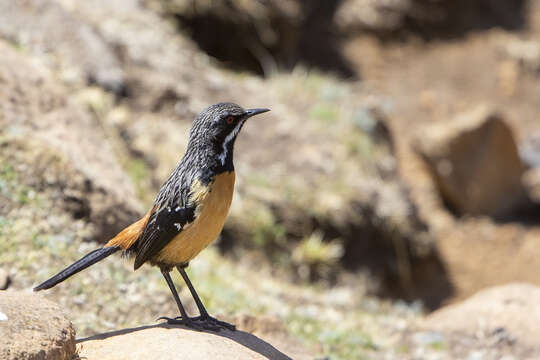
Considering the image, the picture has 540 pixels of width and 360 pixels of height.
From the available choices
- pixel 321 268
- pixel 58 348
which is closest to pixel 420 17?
pixel 321 268

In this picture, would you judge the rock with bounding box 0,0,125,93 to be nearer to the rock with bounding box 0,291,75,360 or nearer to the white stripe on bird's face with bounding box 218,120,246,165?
the white stripe on bird's face with bounding box 218,120,246,165

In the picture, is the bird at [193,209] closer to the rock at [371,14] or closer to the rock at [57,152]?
the rock at [57,152]

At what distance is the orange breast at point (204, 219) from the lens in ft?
14.0

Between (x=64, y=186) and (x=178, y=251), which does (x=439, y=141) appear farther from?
(x=178, y=251)

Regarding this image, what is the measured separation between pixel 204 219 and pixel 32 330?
48.1 inches

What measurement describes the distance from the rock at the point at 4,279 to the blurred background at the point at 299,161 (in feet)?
0.04

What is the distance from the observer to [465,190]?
12305 millimetres

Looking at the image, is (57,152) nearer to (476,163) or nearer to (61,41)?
(61,41)

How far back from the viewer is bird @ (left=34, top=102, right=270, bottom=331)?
14.1ft

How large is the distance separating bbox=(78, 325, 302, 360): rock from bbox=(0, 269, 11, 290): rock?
1.18 meters

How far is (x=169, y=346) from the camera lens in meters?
3.78

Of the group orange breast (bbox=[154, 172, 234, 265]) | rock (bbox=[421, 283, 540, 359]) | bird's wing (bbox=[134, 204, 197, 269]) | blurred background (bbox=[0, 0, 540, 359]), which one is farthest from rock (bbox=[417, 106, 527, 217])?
bird's wing (bbox=[134, 204, 197, 269])

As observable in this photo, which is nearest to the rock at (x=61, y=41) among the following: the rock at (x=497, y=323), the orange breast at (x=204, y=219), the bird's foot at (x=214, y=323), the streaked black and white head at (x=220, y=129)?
the streaked black and white head at (x=220, y=129)

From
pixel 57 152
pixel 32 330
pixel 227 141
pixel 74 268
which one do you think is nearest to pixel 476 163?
pixel 57 152
